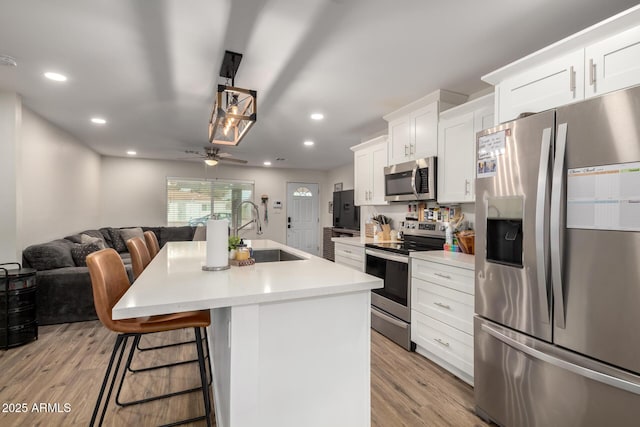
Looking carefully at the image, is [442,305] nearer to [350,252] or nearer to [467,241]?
[467,241]

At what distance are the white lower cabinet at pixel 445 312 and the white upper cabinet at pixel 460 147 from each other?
1.96ft

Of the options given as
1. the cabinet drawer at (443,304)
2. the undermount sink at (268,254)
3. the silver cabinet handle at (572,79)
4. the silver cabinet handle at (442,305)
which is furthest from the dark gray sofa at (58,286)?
the silver cabinet handle at (572,79)

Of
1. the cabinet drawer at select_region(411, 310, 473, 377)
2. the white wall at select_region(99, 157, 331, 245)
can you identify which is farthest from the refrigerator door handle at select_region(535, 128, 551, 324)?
the white wall at select_region(99, 157, 331, 245)

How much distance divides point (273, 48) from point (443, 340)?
2564 millimetres

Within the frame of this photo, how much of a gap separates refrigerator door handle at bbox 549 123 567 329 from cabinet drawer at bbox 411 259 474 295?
2.37 ft

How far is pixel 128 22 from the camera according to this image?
190 centimetres

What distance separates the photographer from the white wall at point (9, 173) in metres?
3.10

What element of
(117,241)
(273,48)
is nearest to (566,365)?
(273,48)

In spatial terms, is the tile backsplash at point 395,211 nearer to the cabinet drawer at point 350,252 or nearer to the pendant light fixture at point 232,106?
the cabinet drawer at point 350,252

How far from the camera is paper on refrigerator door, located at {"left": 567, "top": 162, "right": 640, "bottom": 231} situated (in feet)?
3.97

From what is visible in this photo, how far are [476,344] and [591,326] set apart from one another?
0.69m

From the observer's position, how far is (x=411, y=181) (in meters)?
3.17

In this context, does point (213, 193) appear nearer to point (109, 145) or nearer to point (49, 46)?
point (109, 145)

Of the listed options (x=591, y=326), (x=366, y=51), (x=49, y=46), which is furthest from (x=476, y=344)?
(x=49, y=46)
